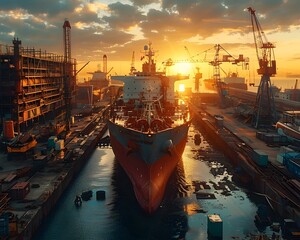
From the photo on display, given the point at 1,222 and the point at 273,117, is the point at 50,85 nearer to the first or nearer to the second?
the point at 273,117

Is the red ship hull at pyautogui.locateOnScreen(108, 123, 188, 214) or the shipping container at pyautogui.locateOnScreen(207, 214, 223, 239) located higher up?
the red ship hull at pyautogui.locateOnScreen(108, 123, 188, 214)

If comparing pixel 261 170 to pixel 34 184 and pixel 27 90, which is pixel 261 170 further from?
pixel 27 90

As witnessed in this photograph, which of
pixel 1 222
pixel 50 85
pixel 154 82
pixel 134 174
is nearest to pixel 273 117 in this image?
pixel 154 82

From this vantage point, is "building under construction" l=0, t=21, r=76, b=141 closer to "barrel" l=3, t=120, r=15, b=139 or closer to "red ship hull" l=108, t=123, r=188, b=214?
"barrel" l=3, t=120, r=15, b=139

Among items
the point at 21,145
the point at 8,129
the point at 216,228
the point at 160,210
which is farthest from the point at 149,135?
the point at 8,129

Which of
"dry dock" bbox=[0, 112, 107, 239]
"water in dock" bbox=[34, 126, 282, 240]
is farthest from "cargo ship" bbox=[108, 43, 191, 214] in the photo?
"dry dock" bbox=[0, 112, 107, 239]

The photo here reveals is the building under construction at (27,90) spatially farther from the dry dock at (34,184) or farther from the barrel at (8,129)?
the dry dock at (34,184)
